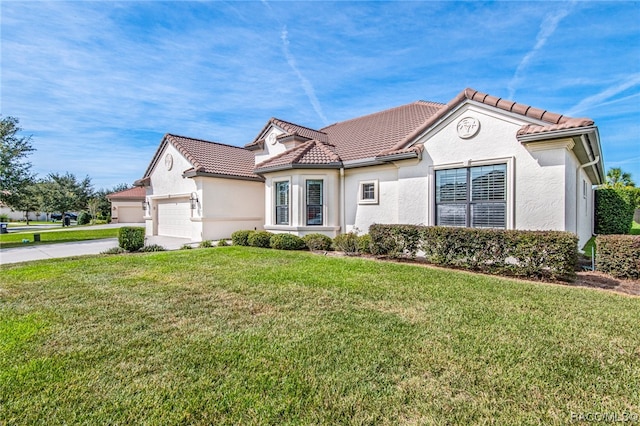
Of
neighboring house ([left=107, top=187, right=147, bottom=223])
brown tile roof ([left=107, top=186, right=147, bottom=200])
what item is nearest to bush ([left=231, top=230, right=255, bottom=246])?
neighboring house ([left=107, top=187, right=147, bottom=223])

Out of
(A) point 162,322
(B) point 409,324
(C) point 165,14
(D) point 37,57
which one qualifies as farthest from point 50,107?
(B) point 409,324

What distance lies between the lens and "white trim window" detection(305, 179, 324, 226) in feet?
43.7

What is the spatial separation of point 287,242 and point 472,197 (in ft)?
23.4

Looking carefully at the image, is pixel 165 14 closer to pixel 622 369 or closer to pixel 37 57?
pixel 37 57

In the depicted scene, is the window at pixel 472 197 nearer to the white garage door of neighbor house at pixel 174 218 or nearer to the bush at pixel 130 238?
the bush at pixel 130 238

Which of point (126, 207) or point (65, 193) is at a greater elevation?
point (65, 193)

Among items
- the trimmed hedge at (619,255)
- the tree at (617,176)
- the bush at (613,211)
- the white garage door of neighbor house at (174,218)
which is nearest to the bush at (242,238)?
the white garage door of neighbor house at (174,218)

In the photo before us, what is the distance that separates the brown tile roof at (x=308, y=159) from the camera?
12.9 m

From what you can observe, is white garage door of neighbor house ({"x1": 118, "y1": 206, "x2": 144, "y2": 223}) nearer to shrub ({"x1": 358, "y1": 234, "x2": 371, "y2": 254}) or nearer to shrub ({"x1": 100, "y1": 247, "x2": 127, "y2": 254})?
shrub ({"x1": 100, "y1": 247, "x2": 127, "y2": 254})

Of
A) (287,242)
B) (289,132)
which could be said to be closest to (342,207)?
(287,242)

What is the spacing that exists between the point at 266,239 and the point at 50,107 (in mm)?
11730

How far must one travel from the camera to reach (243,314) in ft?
16.2

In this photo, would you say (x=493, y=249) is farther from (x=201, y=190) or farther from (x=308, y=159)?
(x=201, y=190)

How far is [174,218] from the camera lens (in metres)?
18.3
